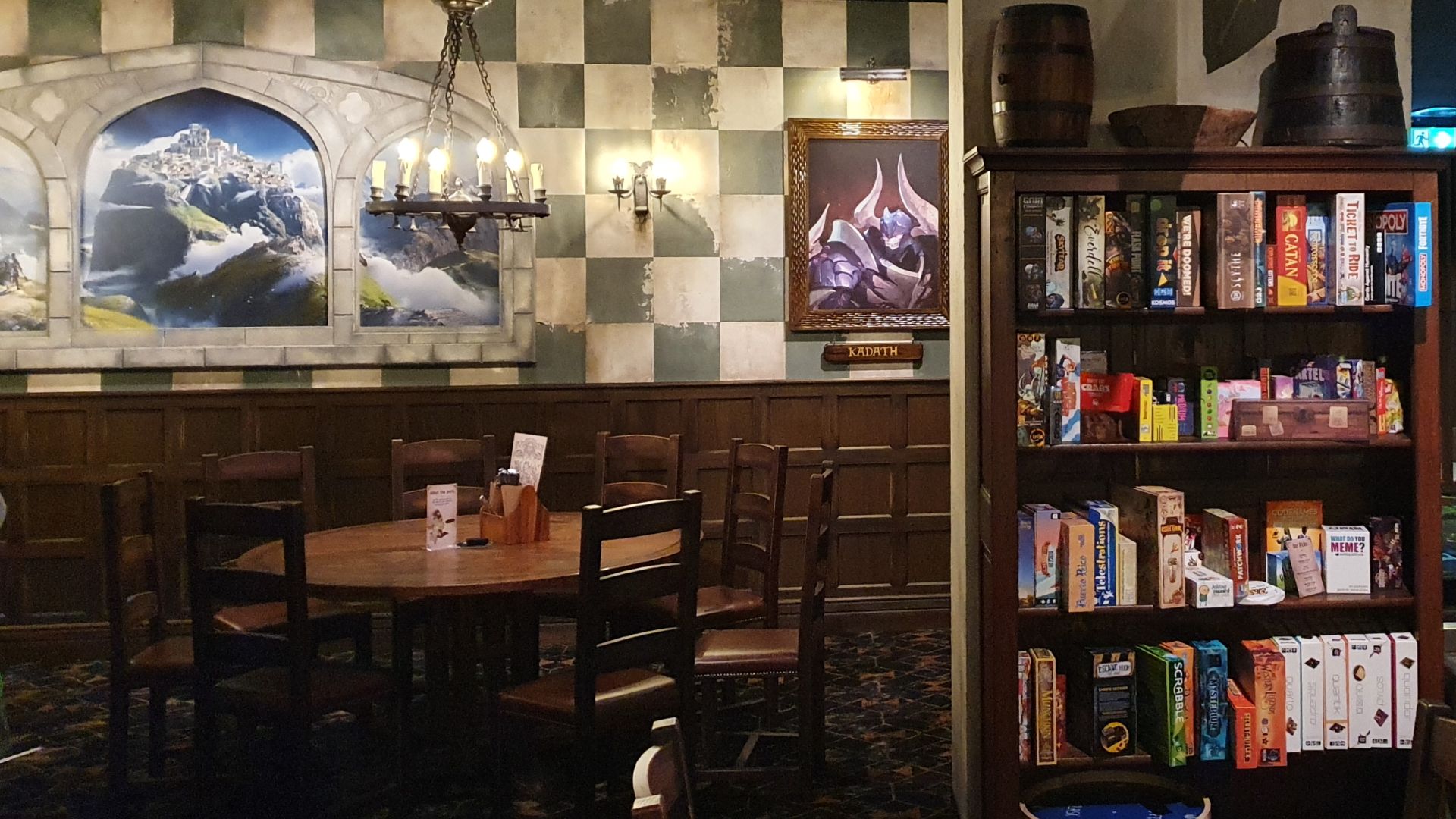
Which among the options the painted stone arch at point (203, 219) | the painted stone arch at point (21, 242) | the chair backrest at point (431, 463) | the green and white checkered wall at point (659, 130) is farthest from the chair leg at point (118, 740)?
the painted stone arch at point (21, 242)

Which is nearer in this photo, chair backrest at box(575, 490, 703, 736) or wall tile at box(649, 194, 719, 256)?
chair backrest at box(575, 490, 703, 736)

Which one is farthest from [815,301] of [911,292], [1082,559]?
[1082,559]

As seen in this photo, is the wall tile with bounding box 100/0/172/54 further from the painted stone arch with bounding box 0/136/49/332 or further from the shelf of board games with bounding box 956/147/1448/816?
the shelf of board games with bounding box 956/147/1448/816

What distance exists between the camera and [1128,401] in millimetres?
3387

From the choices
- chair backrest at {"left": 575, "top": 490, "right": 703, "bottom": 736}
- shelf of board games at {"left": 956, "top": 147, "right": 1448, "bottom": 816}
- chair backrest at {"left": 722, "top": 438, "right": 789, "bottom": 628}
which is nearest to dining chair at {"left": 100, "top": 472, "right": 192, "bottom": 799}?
chair backrest at {"left": 575, "top": 490, "right": 703, "bottom": 736}

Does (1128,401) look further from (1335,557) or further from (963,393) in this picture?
(1335,557)

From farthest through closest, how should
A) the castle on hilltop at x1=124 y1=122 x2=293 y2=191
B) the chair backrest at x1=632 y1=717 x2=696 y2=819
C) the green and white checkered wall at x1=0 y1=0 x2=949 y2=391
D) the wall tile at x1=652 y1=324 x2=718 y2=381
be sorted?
the wall tile at x1=652 y1=324 x2=718 y2=381
the green and white checkered wall at x1=0 y1=0 x2=949 y2=391
the castle on hilltop at x1=124 y1=122 x2=293 y2=191
the chair backrest at x1=632 y1=717 x2=696 y2=819

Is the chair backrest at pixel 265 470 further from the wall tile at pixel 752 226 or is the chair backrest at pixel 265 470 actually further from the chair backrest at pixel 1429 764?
the chair backrest at pixel 1429 764

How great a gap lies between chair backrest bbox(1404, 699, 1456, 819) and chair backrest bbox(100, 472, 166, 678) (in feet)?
11.5

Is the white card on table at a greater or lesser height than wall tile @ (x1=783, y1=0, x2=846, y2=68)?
lesser

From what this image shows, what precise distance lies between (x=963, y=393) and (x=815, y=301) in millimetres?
2781

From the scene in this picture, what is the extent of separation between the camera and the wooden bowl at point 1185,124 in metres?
3.29

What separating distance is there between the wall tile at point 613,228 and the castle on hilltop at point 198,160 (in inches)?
65.6

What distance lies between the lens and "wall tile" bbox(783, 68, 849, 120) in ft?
20.7
